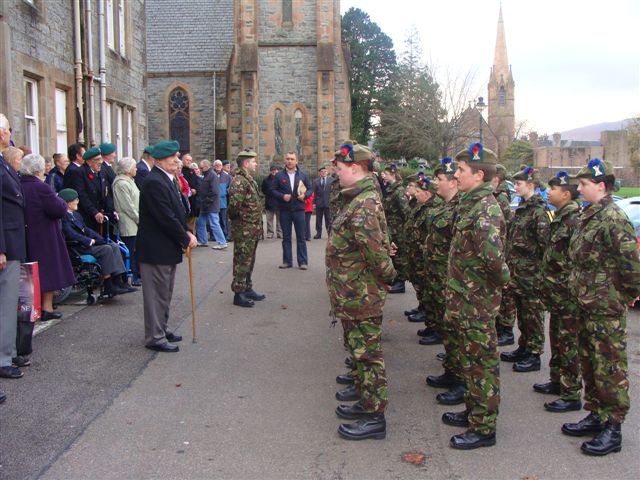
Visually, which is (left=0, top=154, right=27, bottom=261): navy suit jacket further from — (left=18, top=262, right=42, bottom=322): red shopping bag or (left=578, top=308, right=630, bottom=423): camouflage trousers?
(left=578, top=308, right=630, bottom=423): camouflage trousers

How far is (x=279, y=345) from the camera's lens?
7.53 meters

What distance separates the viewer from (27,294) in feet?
21.2

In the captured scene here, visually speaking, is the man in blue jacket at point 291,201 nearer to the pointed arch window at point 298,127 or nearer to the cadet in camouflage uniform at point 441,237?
the cadet in camouflage uniform at point 441,237

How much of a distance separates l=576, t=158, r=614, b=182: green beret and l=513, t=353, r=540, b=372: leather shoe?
231 cm

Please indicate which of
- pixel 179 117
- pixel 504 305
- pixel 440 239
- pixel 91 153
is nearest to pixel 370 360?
pixel 440 239

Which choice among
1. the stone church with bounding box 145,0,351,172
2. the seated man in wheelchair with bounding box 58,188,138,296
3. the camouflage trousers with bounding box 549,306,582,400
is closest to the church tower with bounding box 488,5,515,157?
the stone church with bounding box 145,0,351,172

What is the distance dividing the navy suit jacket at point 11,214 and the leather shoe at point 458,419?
160 inches

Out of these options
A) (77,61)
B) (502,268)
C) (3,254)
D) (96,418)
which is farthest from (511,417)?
(77,61)

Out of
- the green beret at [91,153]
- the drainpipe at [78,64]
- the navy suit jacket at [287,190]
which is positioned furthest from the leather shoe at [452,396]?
the drainpipe at [78,64]

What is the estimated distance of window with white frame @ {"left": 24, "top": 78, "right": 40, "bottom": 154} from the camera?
12.8m

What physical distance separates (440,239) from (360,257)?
2.03 metres

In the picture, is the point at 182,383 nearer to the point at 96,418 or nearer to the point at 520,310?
the point at 96,418

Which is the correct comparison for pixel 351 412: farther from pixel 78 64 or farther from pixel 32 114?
pixel 78 64

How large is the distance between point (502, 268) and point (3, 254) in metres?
4.16
